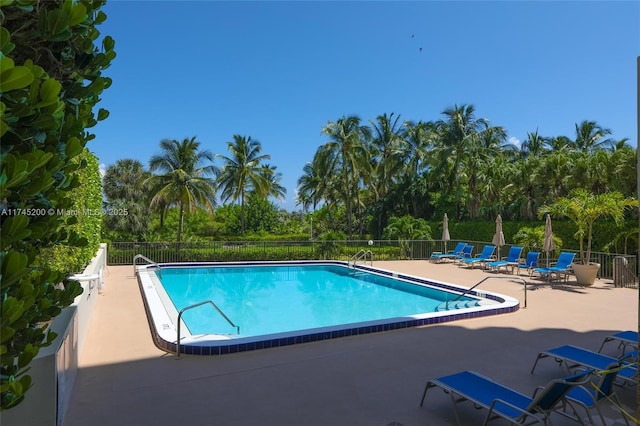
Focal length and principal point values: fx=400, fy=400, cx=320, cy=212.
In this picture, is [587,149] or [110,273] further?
[587,149]

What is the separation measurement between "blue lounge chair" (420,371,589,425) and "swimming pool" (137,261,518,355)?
10.1ft

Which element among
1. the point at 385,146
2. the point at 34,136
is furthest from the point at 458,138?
the point at 34,136

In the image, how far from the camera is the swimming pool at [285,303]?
6.90 m

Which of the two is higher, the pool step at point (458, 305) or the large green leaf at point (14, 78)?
the large green leaf at point (14, 78)

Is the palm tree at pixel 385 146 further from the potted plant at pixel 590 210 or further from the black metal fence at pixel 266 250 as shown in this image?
the potted plant at pixel 590 210

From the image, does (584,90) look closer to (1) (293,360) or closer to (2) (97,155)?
(1) (293,360)

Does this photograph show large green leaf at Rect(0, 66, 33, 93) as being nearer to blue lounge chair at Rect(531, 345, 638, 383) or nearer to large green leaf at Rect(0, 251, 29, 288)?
large green leaf at Rect(0, 251, 29, 288)

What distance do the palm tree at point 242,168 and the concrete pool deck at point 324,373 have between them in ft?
72.2

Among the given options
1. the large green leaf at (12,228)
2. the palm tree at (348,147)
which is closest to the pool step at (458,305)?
the large green leaf at (12,228)

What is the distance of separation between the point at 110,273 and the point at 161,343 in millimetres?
9662

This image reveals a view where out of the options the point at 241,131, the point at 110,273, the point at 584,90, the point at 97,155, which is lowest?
the point at 110,273

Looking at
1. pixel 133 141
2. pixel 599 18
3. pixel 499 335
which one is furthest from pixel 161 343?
pixel 133 141

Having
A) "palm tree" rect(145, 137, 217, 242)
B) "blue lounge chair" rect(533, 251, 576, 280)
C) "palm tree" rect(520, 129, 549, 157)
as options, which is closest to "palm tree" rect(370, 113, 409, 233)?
"palm tree" rect(145, 137, 217, 242)

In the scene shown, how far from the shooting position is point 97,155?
1195 cm
